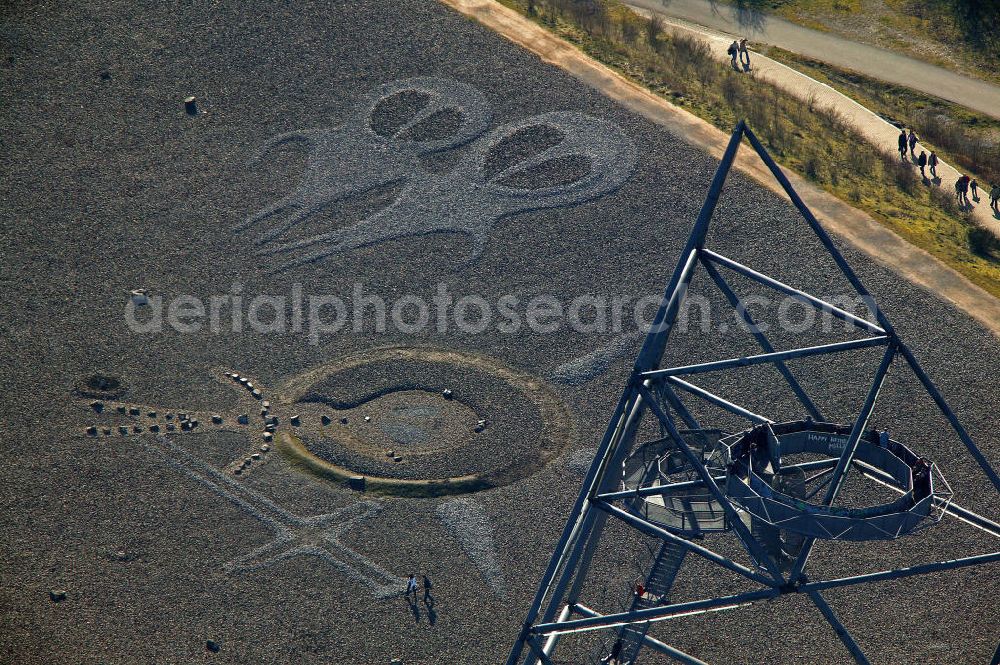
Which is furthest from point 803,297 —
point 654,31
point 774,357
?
point 654,31

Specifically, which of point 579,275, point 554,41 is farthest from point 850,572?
point 554,41

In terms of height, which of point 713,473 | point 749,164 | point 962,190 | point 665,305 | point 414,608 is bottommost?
point 414,608

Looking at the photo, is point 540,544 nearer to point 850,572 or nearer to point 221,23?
point 850,572

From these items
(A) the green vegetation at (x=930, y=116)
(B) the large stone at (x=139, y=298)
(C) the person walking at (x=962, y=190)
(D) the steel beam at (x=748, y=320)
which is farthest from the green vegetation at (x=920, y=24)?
(D) the steel beam at (x=748, y=320)

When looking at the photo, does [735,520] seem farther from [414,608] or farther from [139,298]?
[139,298]

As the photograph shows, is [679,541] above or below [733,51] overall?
below

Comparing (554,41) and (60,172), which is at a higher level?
(554,41)
